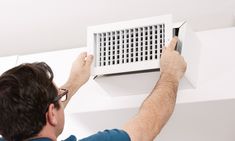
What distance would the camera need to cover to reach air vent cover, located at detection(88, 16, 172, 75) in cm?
138

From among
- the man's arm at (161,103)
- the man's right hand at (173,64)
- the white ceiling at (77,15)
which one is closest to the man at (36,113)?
the man's arm at (161,103)

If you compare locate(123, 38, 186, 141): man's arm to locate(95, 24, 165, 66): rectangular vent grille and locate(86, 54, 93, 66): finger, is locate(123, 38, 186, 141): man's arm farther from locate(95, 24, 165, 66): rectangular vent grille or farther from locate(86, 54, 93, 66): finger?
locate(86, 54, 93, 66): finger

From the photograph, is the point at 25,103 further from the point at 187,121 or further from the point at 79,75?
the point at 187,121

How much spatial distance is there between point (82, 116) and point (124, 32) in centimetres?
36

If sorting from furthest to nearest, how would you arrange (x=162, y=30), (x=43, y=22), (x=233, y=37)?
(x=43, y=22), (x=233, y=37), (x=162, y=30)

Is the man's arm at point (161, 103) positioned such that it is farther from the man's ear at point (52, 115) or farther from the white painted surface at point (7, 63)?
the white painted surface at point (7, 63)

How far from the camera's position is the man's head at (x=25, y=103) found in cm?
106

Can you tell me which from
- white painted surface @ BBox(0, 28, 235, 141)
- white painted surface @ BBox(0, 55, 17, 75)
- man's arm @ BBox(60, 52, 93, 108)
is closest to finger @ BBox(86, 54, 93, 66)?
man's arm @ BBox(60, 52, 93, 108)

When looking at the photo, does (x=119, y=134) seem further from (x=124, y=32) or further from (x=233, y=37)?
(x=233, y=37)

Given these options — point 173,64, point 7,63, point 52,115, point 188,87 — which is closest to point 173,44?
point 173,64

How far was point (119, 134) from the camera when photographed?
1.11 metres

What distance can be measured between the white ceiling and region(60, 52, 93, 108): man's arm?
285 millimetres

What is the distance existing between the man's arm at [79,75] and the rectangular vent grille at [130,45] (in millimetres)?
44

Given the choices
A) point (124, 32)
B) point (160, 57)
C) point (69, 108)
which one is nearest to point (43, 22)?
point (69, 108)
